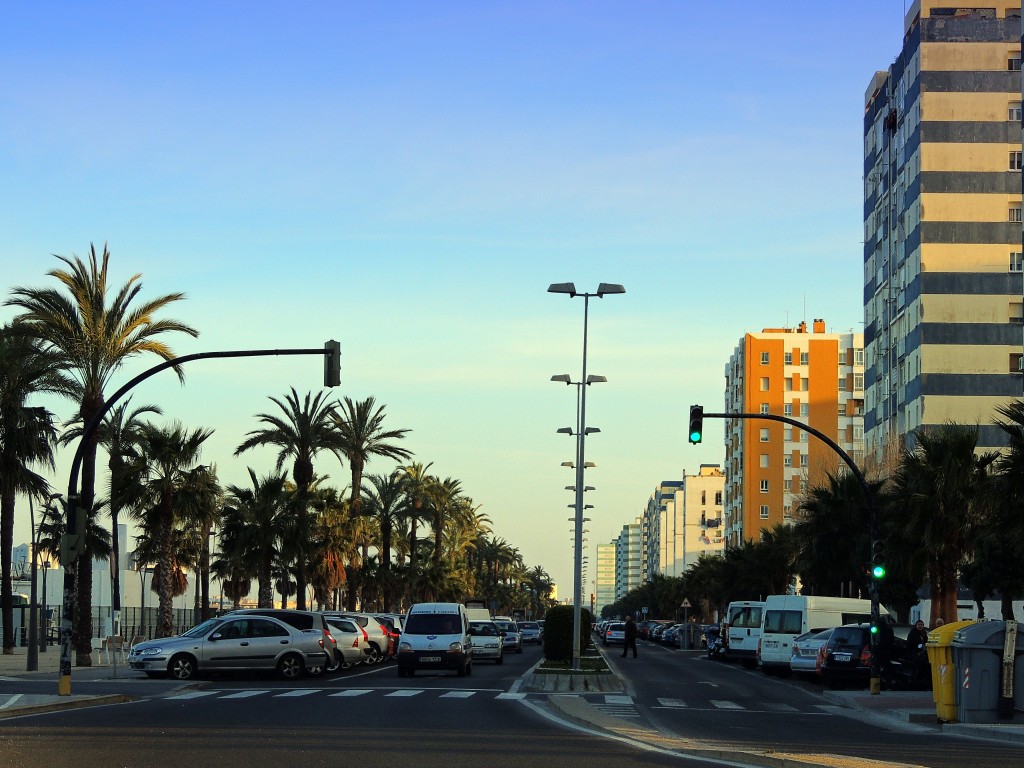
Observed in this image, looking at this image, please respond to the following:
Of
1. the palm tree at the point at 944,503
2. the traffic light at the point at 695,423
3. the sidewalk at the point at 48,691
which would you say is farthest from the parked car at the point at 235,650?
the palm tree at the point at 944,503

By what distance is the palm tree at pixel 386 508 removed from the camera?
72750mm

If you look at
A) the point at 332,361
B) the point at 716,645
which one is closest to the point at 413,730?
the point at 332,361

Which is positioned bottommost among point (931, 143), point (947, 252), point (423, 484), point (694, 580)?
point (694, 580)

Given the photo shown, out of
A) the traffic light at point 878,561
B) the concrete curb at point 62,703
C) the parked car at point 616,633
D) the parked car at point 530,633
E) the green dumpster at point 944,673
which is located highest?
the traffic light at point 878,561

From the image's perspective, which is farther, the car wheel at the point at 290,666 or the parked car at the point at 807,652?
the parked car at the point at 807,652

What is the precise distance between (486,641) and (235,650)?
16.9 m

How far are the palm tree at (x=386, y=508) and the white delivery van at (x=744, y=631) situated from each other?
2379cm

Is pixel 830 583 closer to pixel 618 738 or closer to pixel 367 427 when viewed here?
pixel 367 427

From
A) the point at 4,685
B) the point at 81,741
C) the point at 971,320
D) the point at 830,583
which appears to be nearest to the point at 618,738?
the point at 81,741

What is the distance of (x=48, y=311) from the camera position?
38000 millimetres

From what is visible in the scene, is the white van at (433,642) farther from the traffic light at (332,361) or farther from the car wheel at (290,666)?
the traffic light at (332,361)

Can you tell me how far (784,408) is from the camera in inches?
5630

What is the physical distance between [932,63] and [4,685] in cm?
7153

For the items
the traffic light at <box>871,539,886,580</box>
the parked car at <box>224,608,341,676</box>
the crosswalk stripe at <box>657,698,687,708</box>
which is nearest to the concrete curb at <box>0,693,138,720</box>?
the parked car at <box>224,608,341,676</box>
